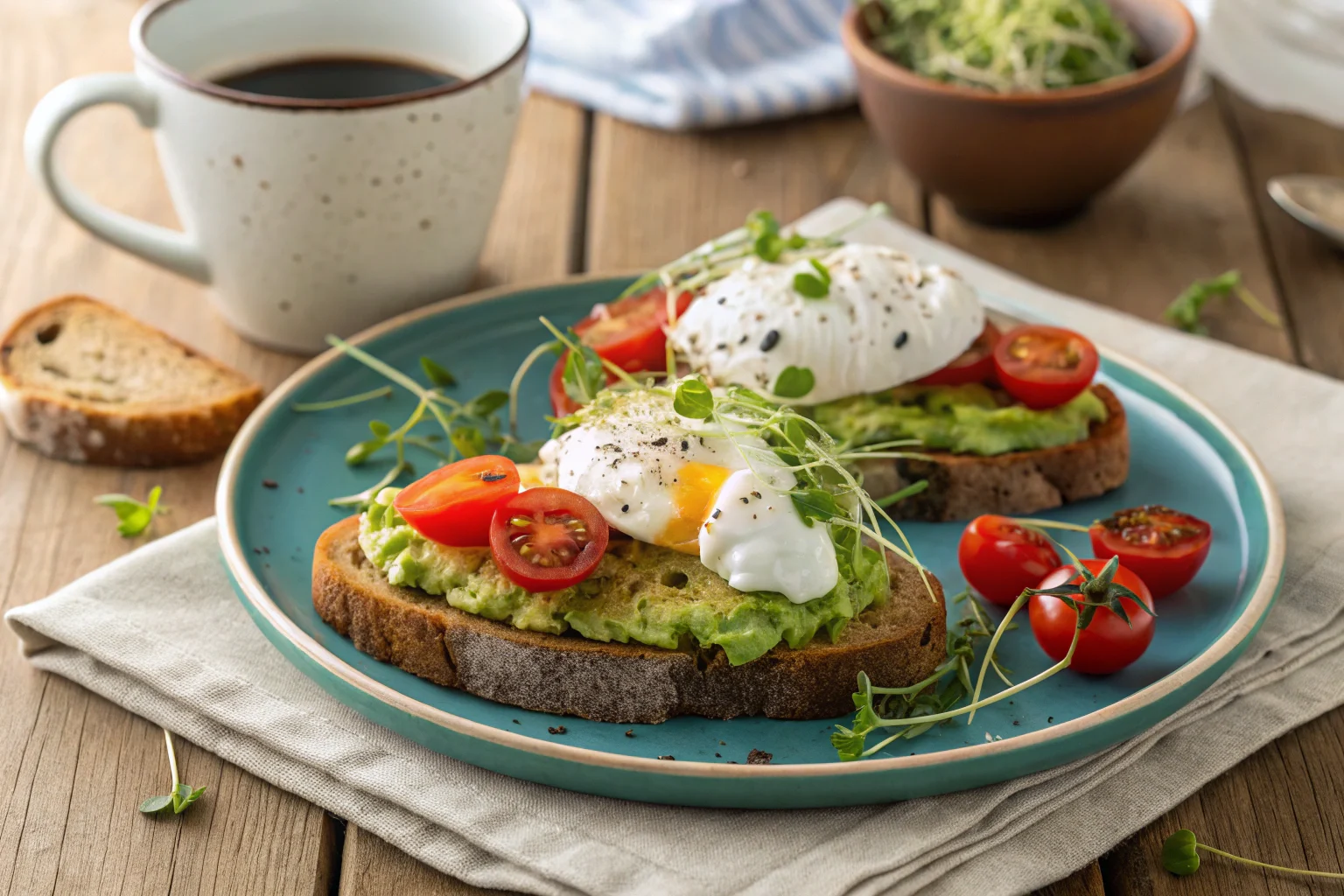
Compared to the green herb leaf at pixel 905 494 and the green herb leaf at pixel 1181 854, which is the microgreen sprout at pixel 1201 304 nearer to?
the green herb leaf at pixel 905 494

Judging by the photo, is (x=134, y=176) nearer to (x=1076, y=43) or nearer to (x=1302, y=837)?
(x=1076, y=43)

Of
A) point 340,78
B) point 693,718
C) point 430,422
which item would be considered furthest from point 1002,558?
point 340,78

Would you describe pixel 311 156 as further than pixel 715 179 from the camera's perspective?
No

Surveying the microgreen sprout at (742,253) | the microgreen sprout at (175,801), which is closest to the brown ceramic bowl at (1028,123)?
the microgreen sprout at (742,253)

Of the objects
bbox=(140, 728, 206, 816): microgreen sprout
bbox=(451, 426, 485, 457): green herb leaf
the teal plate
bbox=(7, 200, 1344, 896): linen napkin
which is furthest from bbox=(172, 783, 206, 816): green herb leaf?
bbox=(451, 426, 485, 457): green herb leaf

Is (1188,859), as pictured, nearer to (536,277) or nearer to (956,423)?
(956,423)

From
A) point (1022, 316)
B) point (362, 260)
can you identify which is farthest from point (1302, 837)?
point (362, 260)

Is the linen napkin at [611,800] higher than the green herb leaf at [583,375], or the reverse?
the green herb leaf at [583,375]

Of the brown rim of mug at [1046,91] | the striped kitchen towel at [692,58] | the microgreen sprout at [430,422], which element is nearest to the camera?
the microgreen sprout at [430,422]
